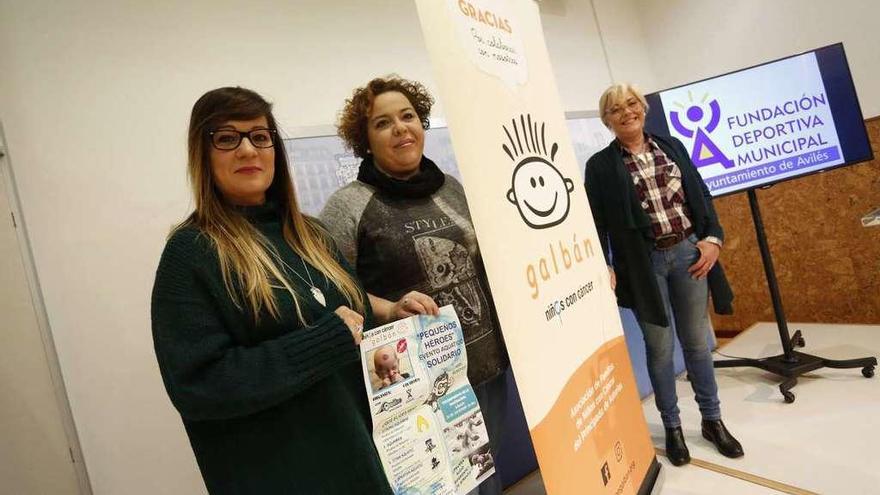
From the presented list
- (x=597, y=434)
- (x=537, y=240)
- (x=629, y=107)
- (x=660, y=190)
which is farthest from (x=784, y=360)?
(x=537, y=240)

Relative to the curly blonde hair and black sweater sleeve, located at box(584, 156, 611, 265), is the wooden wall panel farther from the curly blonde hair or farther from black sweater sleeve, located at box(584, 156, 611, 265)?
the curly blonde hair

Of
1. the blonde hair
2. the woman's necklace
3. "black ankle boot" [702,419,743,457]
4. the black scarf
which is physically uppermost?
the blonde hair

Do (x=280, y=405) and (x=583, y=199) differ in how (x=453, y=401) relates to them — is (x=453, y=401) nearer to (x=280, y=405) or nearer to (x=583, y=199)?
(x=280, y=405)

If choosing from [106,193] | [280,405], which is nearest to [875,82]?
[280,405]

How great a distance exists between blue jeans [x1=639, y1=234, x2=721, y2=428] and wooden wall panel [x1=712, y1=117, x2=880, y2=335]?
175cm

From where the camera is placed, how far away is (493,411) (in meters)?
1.35

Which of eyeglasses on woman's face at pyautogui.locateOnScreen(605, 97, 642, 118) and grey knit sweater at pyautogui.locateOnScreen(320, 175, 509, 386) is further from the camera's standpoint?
eyeglasses on woman's face at pyautogui.locateOnScreen(605, 97, 642, 118)

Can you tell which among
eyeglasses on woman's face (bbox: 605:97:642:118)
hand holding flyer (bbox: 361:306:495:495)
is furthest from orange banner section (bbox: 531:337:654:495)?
eyeglasses on woman's face (bbox: 605:97:642:118)

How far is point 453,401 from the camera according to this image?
3.38 ft

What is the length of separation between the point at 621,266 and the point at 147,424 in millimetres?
1745

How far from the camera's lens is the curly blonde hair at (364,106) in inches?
50.3

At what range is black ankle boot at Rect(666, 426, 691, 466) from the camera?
1758 millimetres

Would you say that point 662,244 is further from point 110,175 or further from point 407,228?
point 110,175

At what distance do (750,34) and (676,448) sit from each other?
2.77 meters
